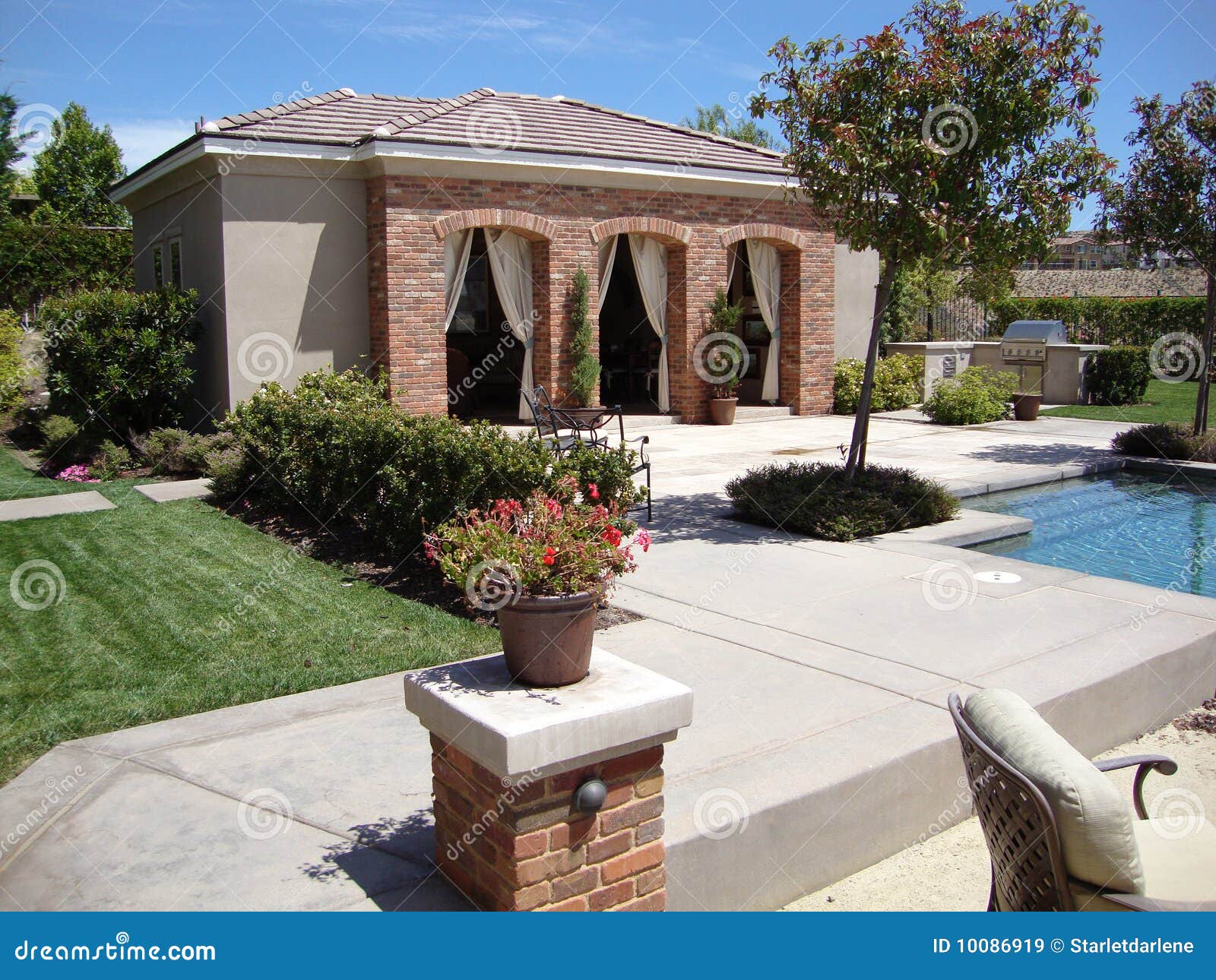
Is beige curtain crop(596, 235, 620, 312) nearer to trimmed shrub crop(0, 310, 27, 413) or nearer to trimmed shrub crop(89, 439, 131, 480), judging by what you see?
trimmed shrub crop(89, 439, 131, 480)

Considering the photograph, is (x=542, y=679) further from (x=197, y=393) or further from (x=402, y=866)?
(x=197, y=393)

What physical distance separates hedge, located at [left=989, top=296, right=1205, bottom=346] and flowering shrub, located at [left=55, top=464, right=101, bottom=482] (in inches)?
868

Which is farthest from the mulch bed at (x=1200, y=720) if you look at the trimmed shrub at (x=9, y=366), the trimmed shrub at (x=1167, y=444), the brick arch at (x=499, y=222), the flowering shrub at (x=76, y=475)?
the trimmed shrub at (x=9, y=366)

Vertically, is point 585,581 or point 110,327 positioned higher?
point 110,327

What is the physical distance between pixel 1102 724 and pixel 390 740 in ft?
11.0

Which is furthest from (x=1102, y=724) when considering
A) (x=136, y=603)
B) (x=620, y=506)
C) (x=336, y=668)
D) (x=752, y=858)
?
(x=136, y=603)

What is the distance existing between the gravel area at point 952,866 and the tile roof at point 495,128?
449 inches

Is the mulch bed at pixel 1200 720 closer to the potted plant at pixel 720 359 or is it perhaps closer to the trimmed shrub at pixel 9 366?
the potted plant at pixel 720 359

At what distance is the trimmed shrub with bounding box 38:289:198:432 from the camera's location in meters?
11.8

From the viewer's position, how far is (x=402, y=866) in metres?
3.45

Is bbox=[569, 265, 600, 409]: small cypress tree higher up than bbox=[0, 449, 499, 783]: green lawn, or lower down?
higher up

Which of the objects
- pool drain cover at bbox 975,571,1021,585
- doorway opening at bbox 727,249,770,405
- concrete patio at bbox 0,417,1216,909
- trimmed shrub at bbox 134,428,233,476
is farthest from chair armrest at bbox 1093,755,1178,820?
doorway opening at bbox 727,249,770,405

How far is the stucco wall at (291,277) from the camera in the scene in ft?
42.2

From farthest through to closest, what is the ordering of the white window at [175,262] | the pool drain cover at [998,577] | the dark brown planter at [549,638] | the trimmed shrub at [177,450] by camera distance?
the white window at [175,262]
the trimmed shrub at [177,450]
the pool drain cover at [998,577]
the dark brown planter at [549,638]
